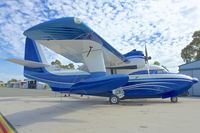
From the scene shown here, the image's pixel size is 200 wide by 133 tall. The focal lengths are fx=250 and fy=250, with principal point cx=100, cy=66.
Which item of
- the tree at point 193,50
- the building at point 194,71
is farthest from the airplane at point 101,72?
the tree at point 193,50

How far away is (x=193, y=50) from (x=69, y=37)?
Answer: 39.8 m

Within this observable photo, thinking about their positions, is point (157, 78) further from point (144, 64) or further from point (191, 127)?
point (191, 127)

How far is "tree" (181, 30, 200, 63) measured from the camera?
46841 millimetres

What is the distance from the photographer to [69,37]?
41.7 feet

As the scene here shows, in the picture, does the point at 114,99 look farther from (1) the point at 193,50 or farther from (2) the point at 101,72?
(1) the point at 193,50

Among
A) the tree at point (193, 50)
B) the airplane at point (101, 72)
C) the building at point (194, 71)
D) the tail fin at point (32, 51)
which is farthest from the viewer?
the tree at point (193, 50)

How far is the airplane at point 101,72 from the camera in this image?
42.9 ft

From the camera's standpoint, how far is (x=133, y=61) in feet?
57.9

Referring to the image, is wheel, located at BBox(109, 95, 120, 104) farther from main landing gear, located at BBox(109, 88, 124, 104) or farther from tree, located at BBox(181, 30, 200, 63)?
tree, located at BBox(181, 30, 200, 63)

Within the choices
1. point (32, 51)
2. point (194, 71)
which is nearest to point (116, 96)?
point (32, 51)

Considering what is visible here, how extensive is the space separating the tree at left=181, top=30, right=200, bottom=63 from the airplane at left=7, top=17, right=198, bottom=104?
31610 mm

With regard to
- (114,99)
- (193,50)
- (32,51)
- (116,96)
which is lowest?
(114,99)

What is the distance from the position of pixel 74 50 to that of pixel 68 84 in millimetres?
3335

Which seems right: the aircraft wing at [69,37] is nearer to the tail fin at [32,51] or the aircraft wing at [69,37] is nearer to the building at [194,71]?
the tail fin at [32,51]
